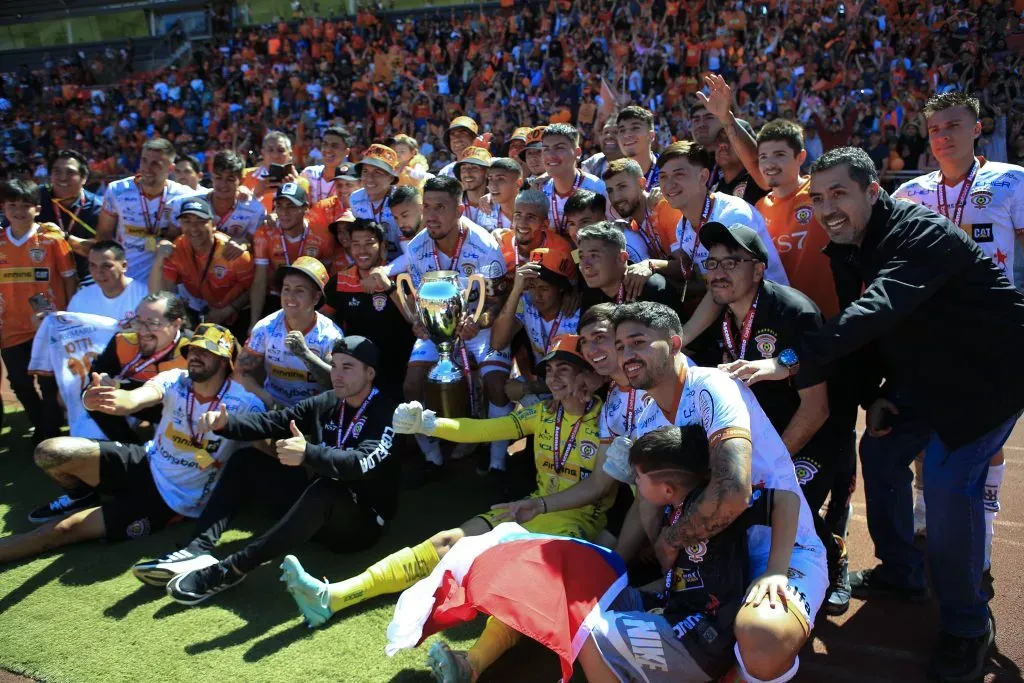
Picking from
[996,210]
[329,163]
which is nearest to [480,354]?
[996,210]

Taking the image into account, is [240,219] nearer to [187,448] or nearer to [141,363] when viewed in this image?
[141,363]

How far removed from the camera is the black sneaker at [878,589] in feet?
13.4

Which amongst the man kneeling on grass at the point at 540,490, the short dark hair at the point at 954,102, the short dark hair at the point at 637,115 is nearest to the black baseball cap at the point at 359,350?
the man kneeling on grass at the point at 540,490

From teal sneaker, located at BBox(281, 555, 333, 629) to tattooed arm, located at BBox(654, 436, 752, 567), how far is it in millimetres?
1904

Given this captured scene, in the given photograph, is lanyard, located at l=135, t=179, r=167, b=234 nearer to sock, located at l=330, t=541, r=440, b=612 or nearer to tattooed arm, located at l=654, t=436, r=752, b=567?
sock, located at l=330, t=541, r=440, b=612

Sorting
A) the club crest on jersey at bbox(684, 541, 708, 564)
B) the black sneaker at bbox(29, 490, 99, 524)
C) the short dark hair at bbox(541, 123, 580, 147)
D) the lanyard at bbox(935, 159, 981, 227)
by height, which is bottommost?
the black sneaker at bbox(29, 490, 99, 524)

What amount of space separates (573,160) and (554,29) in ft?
47.0

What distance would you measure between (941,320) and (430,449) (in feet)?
11.6

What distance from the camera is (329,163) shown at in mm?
8070

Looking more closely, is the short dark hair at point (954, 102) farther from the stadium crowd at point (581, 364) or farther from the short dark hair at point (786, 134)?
the short dark hair at point (786, 134)

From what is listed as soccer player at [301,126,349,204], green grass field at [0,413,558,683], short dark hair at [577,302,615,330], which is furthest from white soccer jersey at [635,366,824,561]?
soccer player at [301,126,349,204]

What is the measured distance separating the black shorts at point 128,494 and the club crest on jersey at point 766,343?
3.85m

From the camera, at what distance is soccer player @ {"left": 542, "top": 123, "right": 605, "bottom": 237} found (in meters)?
5.91

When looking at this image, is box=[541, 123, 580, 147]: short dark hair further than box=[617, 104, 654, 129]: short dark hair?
No
